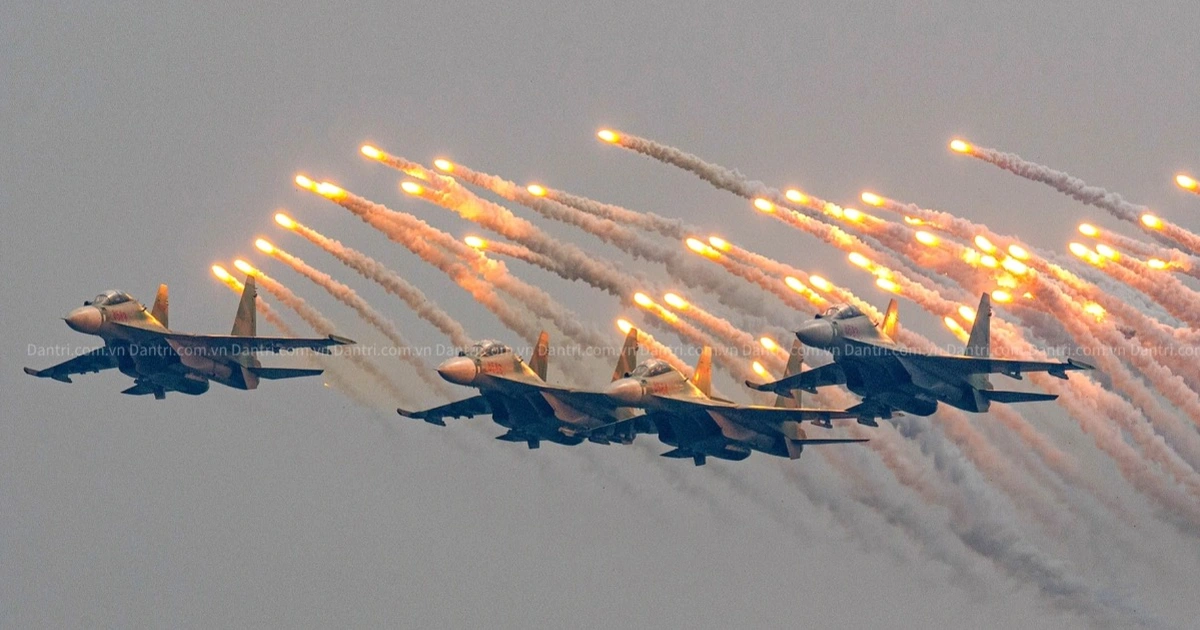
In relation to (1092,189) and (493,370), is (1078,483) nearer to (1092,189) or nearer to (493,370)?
(1092,189)

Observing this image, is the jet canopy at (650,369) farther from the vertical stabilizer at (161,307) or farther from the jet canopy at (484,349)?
the vertical stabilizer at (161,307)

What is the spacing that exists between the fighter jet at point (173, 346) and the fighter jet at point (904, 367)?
77.1 ft

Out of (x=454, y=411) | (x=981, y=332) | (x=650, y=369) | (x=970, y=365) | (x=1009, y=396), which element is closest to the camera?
(x=970, y=365)

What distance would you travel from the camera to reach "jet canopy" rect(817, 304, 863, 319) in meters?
101

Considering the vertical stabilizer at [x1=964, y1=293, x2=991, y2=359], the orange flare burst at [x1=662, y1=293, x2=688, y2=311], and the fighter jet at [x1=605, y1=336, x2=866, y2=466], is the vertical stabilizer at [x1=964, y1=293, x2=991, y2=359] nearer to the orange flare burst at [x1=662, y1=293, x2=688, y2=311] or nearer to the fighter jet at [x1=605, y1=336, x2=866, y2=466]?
the fighter jet at [x1=605, y1=336, x2=866, y2=466]

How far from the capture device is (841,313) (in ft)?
330

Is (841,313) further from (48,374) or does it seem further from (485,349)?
(48,374)

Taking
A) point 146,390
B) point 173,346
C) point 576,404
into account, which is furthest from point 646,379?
point 146,390

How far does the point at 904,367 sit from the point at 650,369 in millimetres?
11814

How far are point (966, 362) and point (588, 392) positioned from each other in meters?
17.6

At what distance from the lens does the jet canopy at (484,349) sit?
351ft

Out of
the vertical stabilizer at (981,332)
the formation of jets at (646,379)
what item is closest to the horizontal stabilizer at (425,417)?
the formation of jets at (646,379)

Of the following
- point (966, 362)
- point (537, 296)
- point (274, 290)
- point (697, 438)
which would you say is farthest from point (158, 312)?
point (966, 362)

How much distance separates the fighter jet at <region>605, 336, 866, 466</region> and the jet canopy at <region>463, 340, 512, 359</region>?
558 centimetres
